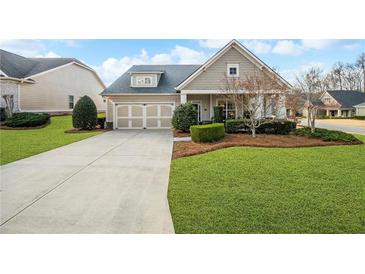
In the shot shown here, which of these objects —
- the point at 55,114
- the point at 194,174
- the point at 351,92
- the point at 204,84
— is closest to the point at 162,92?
the point at 204,84

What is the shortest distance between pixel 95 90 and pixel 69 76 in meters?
5.46

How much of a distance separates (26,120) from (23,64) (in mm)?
9424

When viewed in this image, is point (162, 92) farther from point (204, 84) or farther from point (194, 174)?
point (194, 174)

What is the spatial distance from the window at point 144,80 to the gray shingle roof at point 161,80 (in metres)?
0.56

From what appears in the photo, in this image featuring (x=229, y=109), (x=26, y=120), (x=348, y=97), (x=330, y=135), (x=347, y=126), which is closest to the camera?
(x=330, y=135)

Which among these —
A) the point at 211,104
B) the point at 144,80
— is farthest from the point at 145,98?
the point at 211,104

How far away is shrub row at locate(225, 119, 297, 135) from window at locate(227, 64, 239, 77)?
13.6 feet

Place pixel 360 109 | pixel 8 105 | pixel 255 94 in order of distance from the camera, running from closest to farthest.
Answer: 1. pixel 255 94
2. pixel 8 105
3. pixel 360 109

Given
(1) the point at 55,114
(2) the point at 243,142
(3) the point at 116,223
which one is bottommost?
(3) the point at 116,223

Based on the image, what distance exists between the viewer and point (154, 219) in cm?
445

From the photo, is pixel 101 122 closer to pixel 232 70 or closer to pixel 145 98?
pixel 145 98

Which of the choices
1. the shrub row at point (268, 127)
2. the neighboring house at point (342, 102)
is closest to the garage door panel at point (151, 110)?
the shrub row at point (268, 127)

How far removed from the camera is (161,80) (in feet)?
74.6

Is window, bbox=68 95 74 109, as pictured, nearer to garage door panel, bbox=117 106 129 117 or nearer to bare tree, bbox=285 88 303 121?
garage door panel, bbox=117 106 129 117
